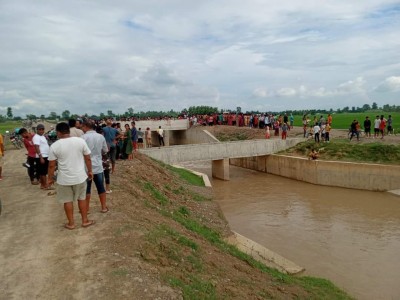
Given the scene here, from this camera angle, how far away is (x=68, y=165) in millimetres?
5668

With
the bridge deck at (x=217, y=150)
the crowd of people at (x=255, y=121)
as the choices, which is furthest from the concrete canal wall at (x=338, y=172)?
the crowd of people at (x=255, y=121)

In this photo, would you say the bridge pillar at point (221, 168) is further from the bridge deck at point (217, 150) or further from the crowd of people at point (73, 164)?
the crowd of people at point (73, 164)

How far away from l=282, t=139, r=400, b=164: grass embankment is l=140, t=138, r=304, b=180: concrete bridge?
1.78m

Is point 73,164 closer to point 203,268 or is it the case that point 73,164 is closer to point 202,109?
point 203,268

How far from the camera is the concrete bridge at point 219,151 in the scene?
70.7 ft

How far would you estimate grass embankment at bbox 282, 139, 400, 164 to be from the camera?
20297mm

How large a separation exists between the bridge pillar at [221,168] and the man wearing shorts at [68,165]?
18.3 m

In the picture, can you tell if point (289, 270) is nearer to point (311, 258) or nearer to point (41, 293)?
point (311, 258)

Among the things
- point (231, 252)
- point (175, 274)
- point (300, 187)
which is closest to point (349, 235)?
point (231, 252)

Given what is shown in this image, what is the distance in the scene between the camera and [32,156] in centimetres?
922

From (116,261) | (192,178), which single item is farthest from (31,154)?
(192,178)

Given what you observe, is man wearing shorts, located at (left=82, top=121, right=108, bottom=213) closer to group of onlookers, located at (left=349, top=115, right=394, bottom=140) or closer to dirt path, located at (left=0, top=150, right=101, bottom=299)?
dirt path, located at (left=0, top=150, right=101, bottom=299)

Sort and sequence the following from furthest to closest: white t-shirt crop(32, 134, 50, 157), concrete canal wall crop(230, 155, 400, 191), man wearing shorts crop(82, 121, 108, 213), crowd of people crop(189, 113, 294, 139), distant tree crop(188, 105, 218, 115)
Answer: distant tree crop(188, 105, 218, 115)
crowd of people crop(189, 113, 294, 139)
concrete canal wall crop(230, 155, 400, 191)
white t-shirt crop(32, 134, 50, 157)
man wearing shorts crop(82, 121, 108, 213)

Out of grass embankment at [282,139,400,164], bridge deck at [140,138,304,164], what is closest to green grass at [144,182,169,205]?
bridge deck at [140,138,304,164]
